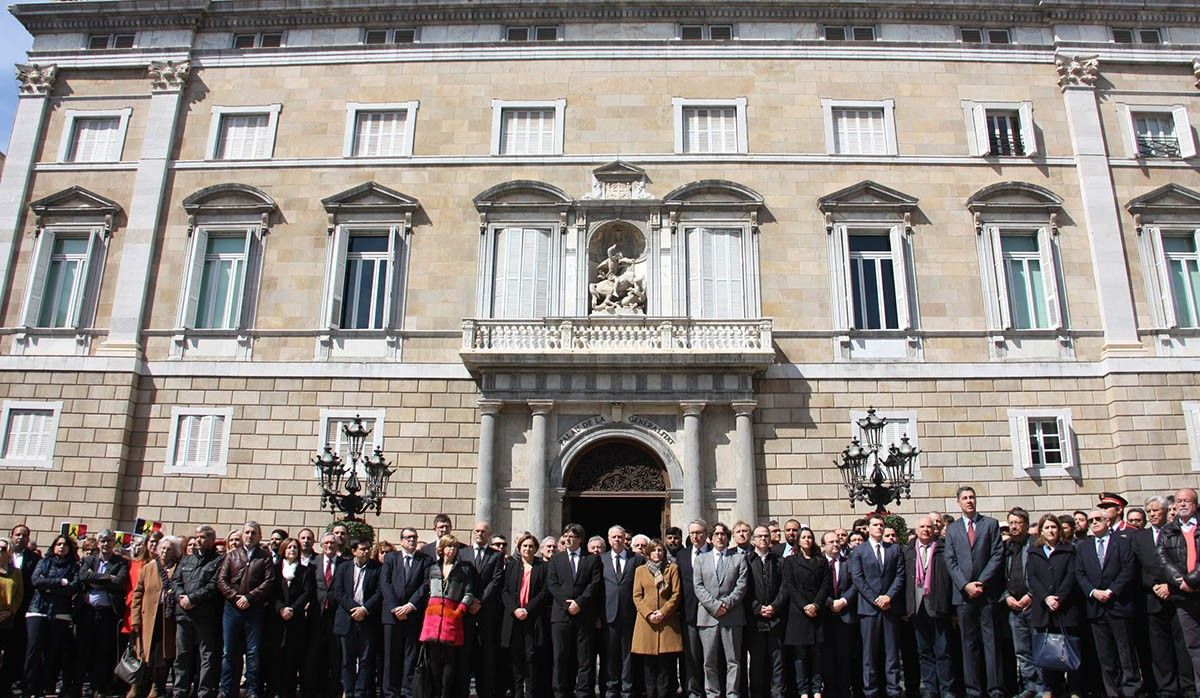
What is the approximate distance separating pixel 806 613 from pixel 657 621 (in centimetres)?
174

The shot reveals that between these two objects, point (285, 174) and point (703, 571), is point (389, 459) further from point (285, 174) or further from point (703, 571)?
point (703, 571)

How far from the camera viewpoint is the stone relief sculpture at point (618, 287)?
19.6 metres

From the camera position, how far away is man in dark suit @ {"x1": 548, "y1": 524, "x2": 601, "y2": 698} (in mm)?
9984

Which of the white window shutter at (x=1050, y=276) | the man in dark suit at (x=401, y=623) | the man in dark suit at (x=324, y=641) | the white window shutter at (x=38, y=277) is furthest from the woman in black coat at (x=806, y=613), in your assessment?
the white window shutter at (x=38, y=277)

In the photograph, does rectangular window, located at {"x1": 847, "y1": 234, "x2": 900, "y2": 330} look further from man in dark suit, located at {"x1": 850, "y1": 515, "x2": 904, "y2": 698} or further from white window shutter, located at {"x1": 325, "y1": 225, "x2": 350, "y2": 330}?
white window shutter, located at {"x1": 325, "y1": 225, "x2": 350, "y2": 330}

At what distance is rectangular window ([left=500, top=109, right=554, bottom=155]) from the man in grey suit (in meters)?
13.4

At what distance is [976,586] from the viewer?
9484mm

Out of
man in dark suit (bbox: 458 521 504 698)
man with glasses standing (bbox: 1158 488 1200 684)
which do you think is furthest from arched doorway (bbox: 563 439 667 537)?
man with glasses standing (bbox: 1158 488 1200 684)

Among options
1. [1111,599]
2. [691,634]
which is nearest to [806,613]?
[691,634]

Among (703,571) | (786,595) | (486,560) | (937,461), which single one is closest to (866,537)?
(786,595)

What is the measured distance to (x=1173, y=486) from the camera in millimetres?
18094

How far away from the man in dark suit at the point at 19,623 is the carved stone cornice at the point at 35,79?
1575 cm

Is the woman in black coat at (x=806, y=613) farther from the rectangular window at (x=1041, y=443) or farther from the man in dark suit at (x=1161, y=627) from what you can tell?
the rectangular window at (x=1041, y=443)

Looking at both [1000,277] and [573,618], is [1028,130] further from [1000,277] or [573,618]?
[573,618]
